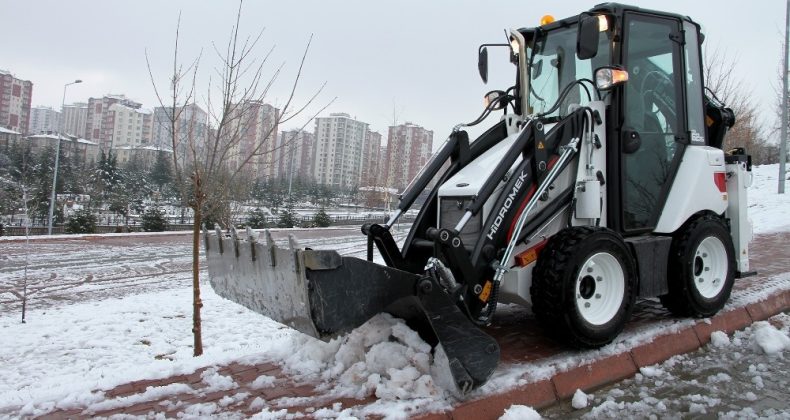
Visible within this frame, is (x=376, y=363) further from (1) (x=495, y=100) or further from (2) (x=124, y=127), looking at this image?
(2) (x=124, y=127)

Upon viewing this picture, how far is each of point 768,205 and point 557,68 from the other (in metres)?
19.3

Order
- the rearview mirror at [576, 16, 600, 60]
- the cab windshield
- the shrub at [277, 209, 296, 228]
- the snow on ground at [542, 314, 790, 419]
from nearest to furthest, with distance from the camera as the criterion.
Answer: the snow on ground at [542, 314, 790, 419]
the rearview mirror at [576, 16, 600, 60]
the cab windshield
the shrub at [277, 209, 296, 228]

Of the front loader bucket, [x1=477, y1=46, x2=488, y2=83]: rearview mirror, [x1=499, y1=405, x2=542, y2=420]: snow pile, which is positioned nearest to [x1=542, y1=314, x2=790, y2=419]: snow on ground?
[x1=499, y1=405, x2=542, y2=420]: snow pile

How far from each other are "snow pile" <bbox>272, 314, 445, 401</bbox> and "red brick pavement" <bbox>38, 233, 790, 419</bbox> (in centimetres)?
12

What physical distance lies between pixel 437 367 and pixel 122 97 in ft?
213

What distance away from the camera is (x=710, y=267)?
520cm

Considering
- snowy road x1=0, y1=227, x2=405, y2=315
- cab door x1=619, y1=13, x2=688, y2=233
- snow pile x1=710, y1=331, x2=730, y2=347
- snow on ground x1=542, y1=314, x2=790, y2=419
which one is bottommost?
snowy road x1=0, y1=227, x2=405, y2=315

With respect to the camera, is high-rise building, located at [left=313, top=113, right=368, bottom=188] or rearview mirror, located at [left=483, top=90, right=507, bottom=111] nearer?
rearview mirror, located at [left=483, top=90, right=507, bottom=111]

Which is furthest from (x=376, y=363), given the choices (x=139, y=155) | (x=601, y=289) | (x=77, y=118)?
(x=77, y=118)

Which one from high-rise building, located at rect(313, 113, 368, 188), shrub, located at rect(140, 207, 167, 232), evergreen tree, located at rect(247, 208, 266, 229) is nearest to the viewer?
shrub, located at rect(140, 207, 167, 232)

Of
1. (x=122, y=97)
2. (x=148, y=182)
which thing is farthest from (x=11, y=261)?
(x=122, y=97)

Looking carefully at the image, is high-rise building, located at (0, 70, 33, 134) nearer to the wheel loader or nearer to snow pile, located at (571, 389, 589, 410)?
the wheel loader

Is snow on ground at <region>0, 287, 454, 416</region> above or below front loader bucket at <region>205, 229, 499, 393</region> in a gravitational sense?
below

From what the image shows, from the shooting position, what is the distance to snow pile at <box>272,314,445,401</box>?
3.29 metres
